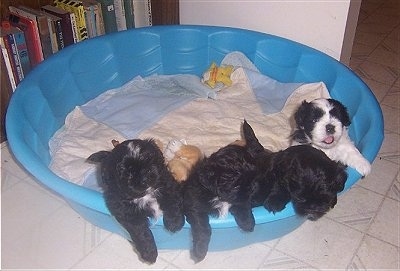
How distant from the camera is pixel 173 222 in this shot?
4.35ft

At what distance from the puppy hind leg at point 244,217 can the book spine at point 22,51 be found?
4.45 ft

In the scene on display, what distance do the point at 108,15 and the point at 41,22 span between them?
0.43 metres

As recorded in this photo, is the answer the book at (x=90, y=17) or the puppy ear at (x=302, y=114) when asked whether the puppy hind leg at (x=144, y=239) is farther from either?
the book at (x=90, y=17)

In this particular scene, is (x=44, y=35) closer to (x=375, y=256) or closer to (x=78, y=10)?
(x=78, y=10)

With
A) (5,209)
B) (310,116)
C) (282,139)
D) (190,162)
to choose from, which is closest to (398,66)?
(282,139)

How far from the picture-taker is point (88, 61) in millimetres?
2178

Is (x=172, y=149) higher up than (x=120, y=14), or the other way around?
(x=120, y=14)

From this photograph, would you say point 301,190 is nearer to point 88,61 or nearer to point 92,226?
point 92,226

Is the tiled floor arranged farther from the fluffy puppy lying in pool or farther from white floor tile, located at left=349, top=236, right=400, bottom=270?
the fluffy puppy lying in pool

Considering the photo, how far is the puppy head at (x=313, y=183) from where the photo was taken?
1.25 m

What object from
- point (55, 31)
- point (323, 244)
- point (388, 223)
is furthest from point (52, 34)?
point (388, 223)

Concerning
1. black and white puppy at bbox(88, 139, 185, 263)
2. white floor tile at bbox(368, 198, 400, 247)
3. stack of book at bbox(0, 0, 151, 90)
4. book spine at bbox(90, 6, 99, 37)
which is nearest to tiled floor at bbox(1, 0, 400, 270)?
white floor tile at bbox(368, 198, 400, 247)

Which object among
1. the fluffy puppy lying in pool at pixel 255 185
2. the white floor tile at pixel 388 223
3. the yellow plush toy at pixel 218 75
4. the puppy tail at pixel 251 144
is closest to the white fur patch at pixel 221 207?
the fluffy puppy lying in pool at pixel 255 185

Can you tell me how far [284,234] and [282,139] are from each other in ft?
1.64
